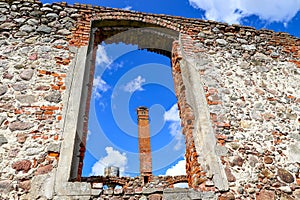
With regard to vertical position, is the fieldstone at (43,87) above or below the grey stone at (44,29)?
below

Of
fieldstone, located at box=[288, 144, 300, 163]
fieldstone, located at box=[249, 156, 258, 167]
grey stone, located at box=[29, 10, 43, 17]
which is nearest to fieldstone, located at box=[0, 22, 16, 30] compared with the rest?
grey stone, located at box=[29, 10, 43, 17]

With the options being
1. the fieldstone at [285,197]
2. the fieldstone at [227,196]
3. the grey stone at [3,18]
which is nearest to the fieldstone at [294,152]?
the fieldstone at [285,197]

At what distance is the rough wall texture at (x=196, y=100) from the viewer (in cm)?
280

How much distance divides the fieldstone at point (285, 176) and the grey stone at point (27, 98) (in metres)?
3.42

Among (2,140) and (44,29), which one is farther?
(44,29)

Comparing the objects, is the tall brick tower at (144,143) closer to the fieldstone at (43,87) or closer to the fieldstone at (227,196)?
the fieldstone at (227,196)

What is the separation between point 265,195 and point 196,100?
61.0 inches

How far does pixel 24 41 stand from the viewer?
371 cm

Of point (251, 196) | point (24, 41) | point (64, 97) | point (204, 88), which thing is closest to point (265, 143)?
point (251, 196)

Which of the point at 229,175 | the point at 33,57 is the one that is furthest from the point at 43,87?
the point at 229,175

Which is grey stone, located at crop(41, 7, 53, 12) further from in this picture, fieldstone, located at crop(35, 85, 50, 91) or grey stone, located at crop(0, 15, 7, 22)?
fieldstone, located at crop(35, 85, 50, 91)

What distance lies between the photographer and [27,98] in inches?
124

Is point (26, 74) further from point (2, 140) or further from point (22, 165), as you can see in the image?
point (22, 165)

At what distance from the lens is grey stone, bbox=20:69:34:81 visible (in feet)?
10.9
